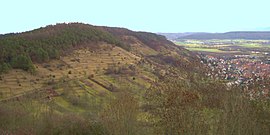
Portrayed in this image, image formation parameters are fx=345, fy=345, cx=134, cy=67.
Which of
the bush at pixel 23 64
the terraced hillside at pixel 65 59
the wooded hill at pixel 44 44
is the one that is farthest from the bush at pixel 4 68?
the bush at pixel 23 64

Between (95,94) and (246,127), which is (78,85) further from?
(246,127)

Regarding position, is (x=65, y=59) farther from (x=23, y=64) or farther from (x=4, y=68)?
(x=4, y=68)

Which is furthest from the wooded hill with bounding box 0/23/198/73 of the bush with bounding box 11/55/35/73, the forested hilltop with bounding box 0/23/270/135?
the forested hilltop with bounding box 0/23/270/135

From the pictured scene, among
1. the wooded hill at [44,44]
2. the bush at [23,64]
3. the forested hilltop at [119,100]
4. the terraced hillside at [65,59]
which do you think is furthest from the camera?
the wooded hill at [44,44]

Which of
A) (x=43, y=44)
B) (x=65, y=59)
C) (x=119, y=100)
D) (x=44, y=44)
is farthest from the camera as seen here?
A: (x=44, y=44)

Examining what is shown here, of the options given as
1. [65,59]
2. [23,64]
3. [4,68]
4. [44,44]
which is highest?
[44,44]

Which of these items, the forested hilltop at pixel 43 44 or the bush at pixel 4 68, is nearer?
the bush at pixel 4 68

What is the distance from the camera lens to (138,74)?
92188 millimetres

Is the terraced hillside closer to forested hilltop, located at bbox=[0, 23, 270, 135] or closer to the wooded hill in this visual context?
the wooded hill

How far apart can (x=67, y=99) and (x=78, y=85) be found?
883 centimetres

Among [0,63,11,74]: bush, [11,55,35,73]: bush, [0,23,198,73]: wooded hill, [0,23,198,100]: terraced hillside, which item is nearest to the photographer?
[0,23,198,100]: terraced hillside

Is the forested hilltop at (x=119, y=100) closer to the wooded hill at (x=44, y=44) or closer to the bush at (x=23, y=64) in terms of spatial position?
the bush at (x=23, y=64)

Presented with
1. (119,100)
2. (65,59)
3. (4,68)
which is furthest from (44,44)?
(119,100)

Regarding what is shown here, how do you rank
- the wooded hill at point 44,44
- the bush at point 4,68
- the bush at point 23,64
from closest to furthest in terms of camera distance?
the bush at point 4,68
the bush at point 23,64
the wooded hill at point 44,44
